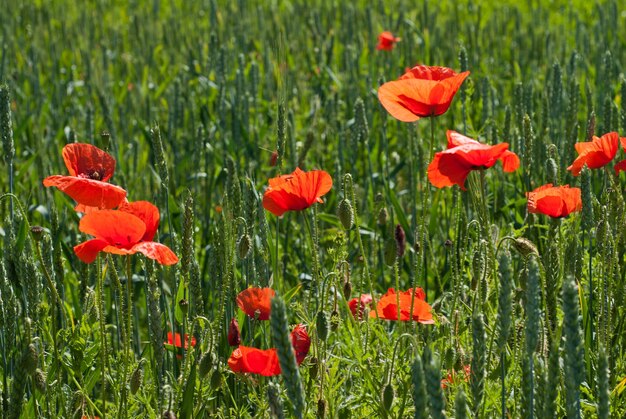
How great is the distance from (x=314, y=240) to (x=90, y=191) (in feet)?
1.38

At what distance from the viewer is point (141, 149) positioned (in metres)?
3.91

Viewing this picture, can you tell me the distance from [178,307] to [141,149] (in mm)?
2039

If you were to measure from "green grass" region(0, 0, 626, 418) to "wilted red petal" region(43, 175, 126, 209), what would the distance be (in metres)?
0.09

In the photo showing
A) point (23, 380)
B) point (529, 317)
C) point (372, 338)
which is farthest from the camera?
point (372, 338)

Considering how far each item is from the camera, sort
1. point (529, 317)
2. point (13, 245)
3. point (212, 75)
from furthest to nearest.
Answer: point (212, 75), point (13, 245), point (529, 317)

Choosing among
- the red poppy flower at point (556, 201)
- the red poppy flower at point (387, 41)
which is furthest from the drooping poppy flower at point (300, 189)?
the red poppy flower at point (387, 41)

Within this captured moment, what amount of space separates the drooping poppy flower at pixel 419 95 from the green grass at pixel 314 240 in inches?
7.6

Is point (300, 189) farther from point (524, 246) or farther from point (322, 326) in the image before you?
point (524, 246)

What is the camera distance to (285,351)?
1073 mm

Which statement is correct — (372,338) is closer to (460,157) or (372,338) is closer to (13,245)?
(460,157)

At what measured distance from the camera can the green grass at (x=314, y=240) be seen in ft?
5.46

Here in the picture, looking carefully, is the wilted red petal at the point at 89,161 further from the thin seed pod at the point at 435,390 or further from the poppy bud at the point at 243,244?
the thin seed pod at the point at 435,390

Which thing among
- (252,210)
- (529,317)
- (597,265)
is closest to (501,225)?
(597,265)

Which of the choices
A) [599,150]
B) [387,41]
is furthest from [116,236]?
[387,41]
